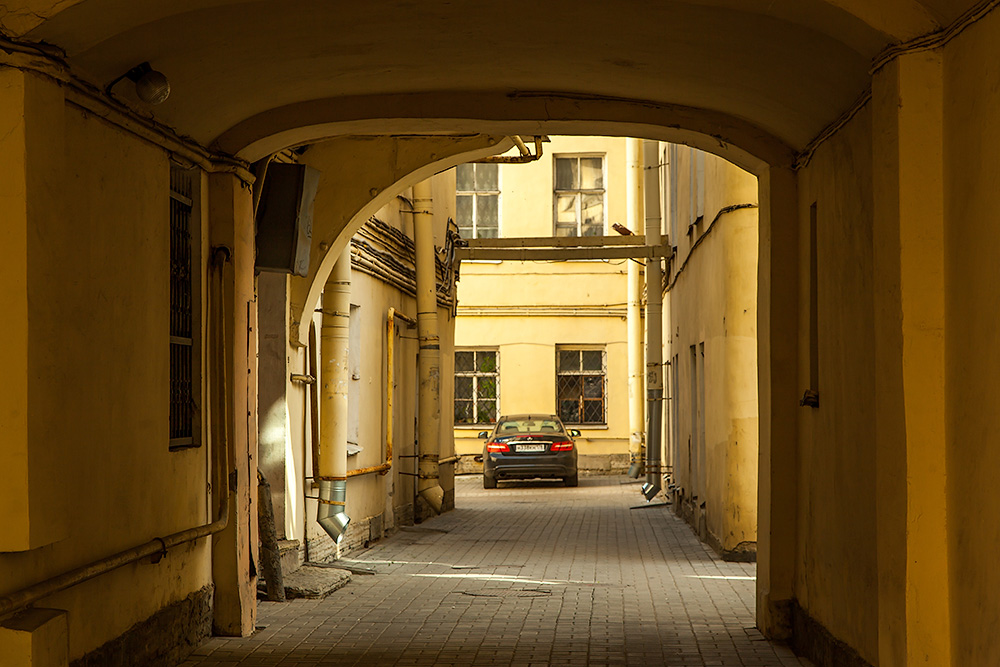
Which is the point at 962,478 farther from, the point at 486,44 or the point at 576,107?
the point at 576,107

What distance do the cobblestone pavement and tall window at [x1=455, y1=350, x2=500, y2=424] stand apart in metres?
15.0

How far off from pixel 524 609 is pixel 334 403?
340cm

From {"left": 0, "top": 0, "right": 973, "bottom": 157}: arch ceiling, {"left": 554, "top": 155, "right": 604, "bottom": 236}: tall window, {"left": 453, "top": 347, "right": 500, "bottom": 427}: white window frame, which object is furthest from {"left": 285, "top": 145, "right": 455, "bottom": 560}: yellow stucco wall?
{"left": 554, "top": 155, "right": 604, "bottom": 236}: tall window

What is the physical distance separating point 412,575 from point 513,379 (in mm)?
19507

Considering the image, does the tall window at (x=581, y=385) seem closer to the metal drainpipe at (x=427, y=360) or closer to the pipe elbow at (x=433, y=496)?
the pipe elbow at (x=433, y=496)

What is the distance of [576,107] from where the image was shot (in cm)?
805

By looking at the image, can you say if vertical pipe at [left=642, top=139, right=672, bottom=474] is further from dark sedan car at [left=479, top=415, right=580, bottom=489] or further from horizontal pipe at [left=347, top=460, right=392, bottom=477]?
horizontal pipe at [left=347, top=460, right=392, bottom=477]

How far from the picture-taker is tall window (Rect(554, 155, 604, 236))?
104 ft

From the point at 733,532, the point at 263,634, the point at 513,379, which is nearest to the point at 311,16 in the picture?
the point at 263,634

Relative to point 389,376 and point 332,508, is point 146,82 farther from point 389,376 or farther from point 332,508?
point 389,376

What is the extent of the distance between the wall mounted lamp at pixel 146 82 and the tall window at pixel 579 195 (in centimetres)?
2569

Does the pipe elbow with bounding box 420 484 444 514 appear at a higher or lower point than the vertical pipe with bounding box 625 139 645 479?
lower

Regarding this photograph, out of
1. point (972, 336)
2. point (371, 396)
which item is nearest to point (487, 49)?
point (972, 336)

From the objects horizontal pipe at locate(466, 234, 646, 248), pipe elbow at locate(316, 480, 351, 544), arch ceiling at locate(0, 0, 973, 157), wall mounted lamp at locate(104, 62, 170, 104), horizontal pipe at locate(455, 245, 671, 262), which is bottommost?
pipe elbow at locate(316, 480, 351, 544)
